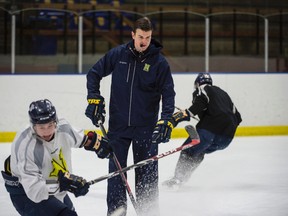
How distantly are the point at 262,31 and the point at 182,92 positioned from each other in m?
1.59

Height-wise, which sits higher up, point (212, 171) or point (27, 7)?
Answer: point (27, 7)

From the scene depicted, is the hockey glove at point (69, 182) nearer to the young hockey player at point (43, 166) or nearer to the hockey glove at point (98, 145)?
the young hockey player at point (43, 166)

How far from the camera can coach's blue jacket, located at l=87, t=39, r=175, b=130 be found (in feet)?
11.4

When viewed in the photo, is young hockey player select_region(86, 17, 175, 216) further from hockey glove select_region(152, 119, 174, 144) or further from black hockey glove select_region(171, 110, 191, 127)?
black hockey glove select_region(171, 110, 191, 127)

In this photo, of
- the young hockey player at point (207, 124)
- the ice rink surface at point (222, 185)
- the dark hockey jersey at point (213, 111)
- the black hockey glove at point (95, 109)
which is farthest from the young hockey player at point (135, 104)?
the dark hockey jersey at point (213, 111)

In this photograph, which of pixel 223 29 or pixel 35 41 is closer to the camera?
pixel 35 41

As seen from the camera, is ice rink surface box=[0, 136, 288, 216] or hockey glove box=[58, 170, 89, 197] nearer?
hockey glove box=[58, 170, 89, 197]

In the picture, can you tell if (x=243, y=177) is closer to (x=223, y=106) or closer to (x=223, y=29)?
(x=223, y=106)

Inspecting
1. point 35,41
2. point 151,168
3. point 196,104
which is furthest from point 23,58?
point 151,168

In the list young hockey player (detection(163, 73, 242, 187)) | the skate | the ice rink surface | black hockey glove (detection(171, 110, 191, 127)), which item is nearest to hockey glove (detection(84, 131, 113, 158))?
the ice rink surface

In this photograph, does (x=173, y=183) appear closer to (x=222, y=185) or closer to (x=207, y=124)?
(x=222, y=185)

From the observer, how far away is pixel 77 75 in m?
7.39

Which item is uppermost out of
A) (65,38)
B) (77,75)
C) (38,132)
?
(65,38)

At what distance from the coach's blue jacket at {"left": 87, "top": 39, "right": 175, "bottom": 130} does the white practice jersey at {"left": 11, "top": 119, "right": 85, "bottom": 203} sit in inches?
26.4
